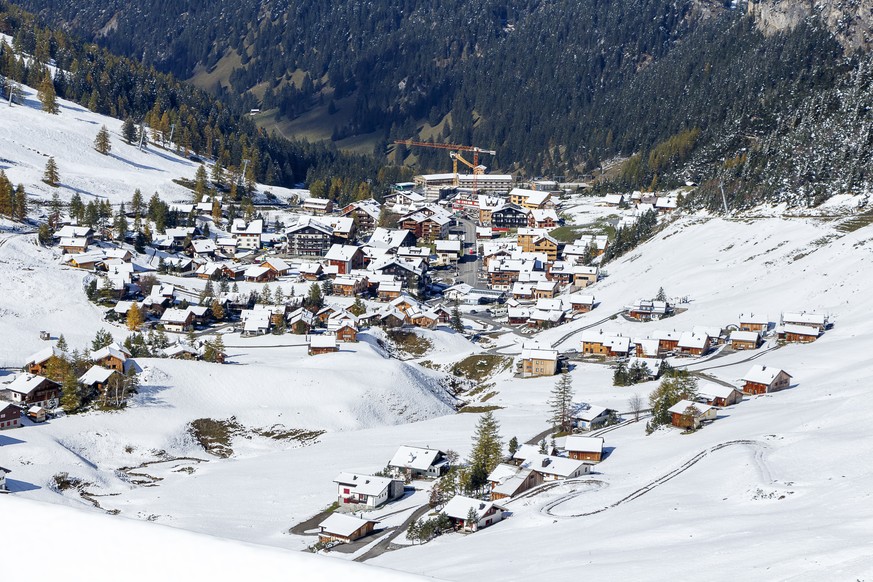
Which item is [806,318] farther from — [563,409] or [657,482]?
[657,482]

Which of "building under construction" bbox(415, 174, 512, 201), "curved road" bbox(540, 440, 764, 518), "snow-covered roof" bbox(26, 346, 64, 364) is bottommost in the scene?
"building under construction" bbox(415, 174, 512, 201)

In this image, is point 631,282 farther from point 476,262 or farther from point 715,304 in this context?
point 476,262

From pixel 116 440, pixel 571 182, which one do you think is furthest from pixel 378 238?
pixel 116 440

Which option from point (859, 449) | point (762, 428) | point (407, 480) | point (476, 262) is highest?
point (859, 449)

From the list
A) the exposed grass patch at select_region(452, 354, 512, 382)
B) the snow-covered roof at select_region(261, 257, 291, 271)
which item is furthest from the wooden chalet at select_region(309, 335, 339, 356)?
the snow-covered roof at select_region(261, 257, 291, 271)

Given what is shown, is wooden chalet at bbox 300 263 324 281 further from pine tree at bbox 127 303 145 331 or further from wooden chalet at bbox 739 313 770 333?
wooden chalet at bbox 739 313 770 333
